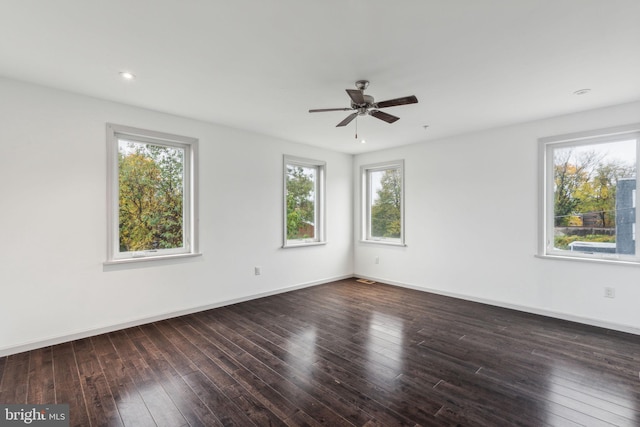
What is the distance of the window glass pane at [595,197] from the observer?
137 inches

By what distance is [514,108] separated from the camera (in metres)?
3.56

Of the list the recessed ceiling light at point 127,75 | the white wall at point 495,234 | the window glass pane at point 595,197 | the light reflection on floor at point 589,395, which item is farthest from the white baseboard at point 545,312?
the recessed ceiling light at point 127,75

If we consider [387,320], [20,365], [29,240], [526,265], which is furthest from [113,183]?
[526,265]

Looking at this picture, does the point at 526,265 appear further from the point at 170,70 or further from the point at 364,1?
the point at 170,70

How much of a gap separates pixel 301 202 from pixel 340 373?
133 inches

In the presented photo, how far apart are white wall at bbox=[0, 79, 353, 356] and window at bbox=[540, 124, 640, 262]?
4.14m

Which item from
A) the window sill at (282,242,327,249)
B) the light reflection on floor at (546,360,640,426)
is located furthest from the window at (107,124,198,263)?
the light reflection on floor at (546,360,640,426)

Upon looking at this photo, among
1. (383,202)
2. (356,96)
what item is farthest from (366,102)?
(383,202)

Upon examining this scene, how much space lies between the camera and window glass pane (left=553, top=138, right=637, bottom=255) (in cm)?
348

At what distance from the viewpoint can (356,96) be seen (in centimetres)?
263

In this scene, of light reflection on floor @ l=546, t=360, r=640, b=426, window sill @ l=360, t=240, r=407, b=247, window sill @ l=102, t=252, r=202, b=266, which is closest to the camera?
light reflection on floor @ l=546, t=360, r=640, b=426

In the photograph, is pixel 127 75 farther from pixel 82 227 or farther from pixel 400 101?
pixel 400 101

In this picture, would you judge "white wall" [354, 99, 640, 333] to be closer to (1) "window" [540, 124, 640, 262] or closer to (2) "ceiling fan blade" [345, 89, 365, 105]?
(1) "window" [540, 124, 640, 262]

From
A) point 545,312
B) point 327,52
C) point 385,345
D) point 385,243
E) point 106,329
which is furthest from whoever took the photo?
point 385,243
